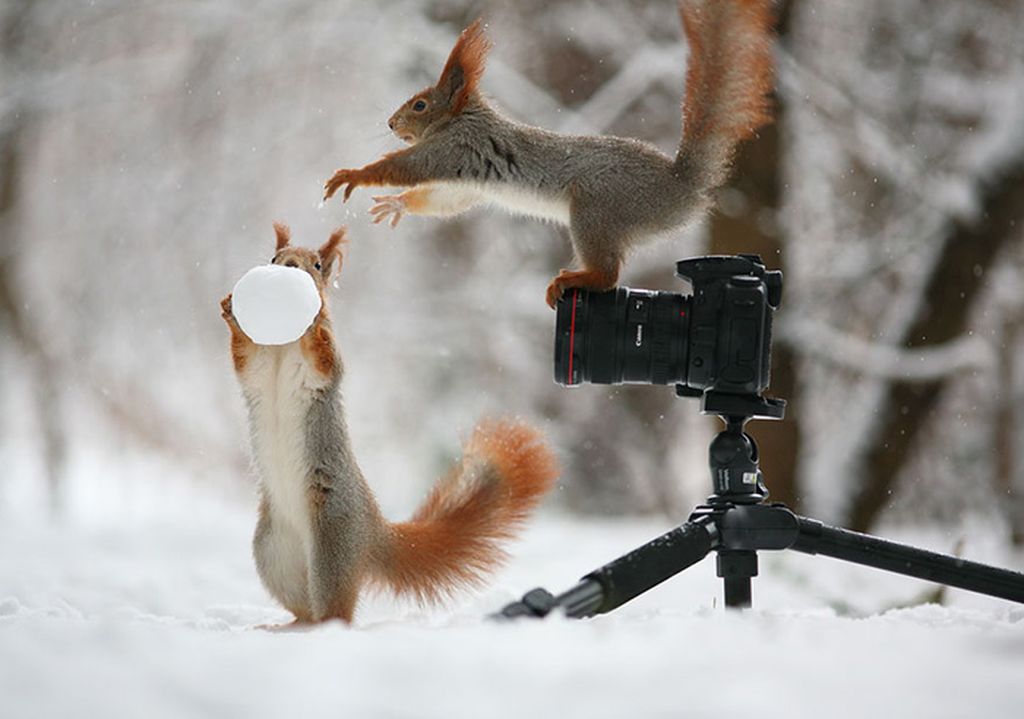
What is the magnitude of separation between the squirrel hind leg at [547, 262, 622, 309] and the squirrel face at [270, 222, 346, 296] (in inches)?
8.5

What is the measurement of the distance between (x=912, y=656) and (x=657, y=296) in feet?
1.29

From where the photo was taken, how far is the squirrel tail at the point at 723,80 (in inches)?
40.2

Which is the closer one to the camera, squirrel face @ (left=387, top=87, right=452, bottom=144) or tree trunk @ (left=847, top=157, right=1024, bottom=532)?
squirrel face @ (left=387, top=87, right=452, bottom=144)

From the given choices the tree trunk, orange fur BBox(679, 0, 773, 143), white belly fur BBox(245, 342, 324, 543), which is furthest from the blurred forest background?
white belly fur BBox(245, 342, 324, 543)

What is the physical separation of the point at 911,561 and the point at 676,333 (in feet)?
0.96

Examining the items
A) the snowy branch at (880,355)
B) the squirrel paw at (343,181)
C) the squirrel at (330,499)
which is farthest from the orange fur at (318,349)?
the snowy branch at (880,355)

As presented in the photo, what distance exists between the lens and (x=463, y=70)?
107 cm

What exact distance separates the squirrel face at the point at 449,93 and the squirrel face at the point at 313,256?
0.12 m

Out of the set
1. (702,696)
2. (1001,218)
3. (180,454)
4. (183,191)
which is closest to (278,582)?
(702,696)

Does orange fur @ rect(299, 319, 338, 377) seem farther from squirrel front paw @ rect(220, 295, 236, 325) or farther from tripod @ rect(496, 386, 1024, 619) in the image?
tripod @ rect(496, 386, 1024, 619)

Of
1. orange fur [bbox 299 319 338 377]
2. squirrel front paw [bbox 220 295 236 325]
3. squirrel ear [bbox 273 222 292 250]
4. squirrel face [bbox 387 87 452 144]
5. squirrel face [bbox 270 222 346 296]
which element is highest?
squirrel face [bbox 387 87 452 144]

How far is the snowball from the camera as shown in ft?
2.96

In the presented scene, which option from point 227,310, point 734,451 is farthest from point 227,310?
point 734,451

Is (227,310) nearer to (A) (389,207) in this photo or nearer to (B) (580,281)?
(A) (389,207)
